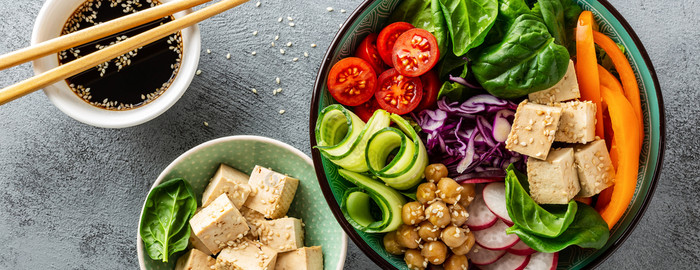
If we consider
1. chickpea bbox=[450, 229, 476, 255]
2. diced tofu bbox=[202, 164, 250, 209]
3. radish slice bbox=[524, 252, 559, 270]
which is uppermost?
diced tofu bbox=[202, 164, 250, 209]

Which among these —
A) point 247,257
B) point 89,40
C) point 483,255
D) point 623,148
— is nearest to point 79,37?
point 89,40

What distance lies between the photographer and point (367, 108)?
1.97 meters

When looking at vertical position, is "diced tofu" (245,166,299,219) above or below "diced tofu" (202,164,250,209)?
below

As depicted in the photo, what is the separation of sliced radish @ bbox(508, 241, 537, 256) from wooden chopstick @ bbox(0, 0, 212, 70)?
146cm

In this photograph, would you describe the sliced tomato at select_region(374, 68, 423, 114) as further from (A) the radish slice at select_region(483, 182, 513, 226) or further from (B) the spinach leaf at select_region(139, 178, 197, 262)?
(B) the spinach leaf at select_region(139, 178, 197, 262)

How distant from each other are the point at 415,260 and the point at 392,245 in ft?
0.33

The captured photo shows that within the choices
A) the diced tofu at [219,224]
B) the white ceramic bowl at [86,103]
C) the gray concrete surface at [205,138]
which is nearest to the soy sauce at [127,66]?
the white ceramic bowl at [86,103]

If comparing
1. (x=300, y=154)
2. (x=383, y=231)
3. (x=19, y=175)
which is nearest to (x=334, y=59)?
(x=300, y=154)

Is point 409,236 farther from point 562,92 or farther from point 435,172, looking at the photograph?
point 562,92

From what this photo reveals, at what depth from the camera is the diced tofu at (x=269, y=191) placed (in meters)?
2.05

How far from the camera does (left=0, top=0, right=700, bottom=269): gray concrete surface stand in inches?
85.8

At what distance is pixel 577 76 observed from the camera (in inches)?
70.7

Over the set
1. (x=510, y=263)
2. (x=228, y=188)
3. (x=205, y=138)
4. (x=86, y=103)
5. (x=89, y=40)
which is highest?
(x=89, y=40)

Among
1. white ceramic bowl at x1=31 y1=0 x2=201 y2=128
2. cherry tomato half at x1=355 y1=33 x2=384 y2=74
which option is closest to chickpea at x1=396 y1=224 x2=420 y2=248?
cherry tomato half at x1=355 y1=33 x2=384 y2=74
